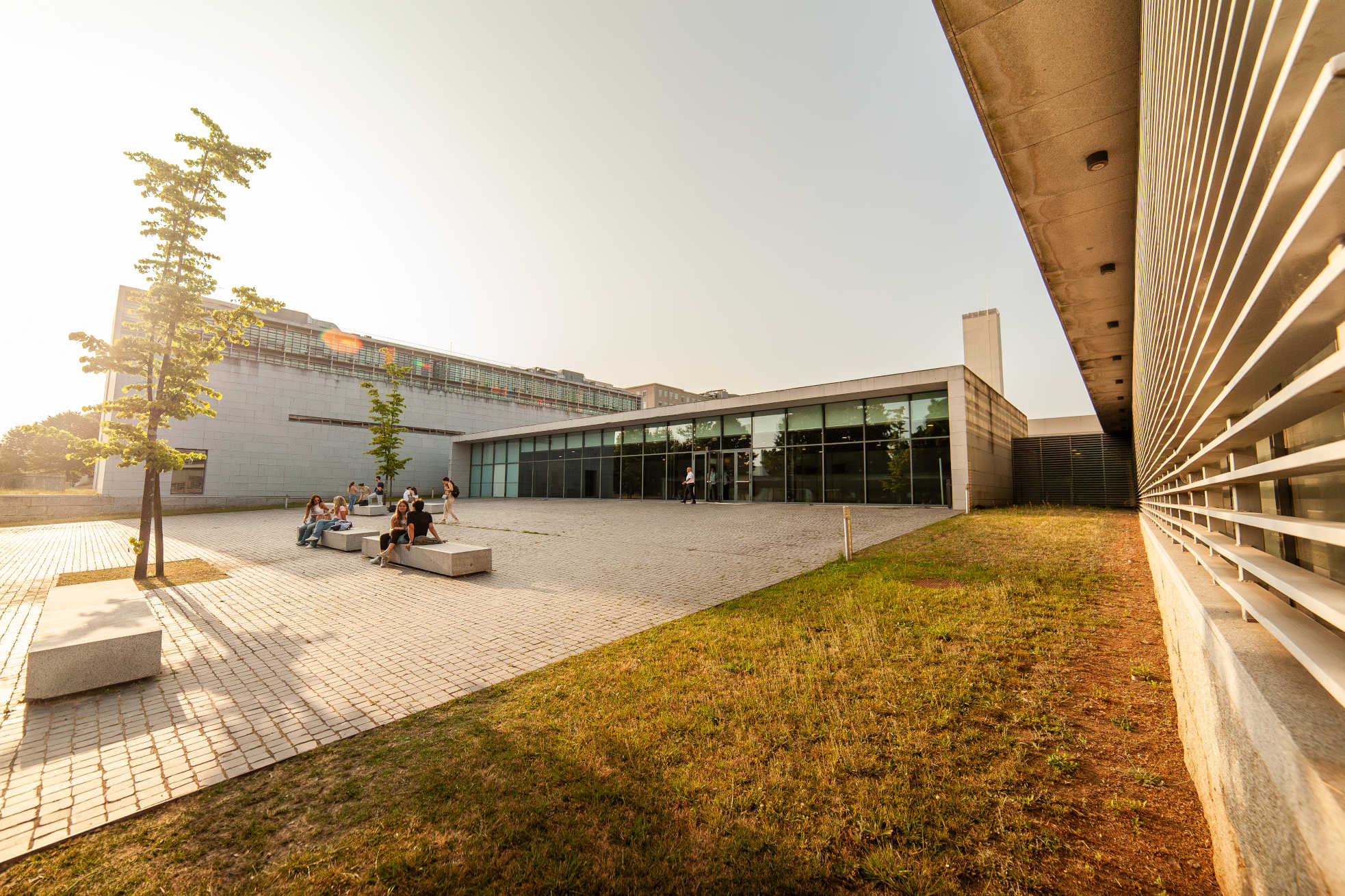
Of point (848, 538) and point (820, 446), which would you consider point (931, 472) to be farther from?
point (848, 538)

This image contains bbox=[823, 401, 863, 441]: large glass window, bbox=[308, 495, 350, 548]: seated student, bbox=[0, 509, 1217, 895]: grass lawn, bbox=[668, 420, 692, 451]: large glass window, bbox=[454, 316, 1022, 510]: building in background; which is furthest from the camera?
bbox=[668, 420, 692, 451]: large glass window

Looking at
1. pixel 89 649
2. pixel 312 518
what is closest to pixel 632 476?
pixel 312 518

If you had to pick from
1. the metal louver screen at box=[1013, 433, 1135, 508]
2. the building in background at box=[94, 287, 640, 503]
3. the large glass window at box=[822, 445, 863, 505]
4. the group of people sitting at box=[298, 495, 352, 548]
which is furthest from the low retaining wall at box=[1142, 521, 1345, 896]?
the building in background at box=[94, 287, 640, 503]

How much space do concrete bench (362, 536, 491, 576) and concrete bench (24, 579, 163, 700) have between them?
4.08m

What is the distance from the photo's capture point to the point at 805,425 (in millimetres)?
22297

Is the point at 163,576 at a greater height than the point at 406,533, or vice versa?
the point at 406,533

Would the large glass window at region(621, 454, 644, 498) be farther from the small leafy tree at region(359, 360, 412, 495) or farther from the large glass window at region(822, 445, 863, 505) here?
A: the small leafy tree at region(359, 360, 412, 495)

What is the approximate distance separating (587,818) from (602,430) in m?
28.4

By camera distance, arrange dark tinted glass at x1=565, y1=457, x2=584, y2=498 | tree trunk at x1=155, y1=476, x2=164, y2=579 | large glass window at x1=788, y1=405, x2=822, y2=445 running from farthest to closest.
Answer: dark tinted glass at x1=565, y1=457, x2=584, y2=498
large glass window at x1=788, y1=405, x2=822, y2=445
tree trunk at x1=155, y1=476, x2=164, y2=579

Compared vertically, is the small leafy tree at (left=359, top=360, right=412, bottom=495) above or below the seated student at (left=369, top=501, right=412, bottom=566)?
above

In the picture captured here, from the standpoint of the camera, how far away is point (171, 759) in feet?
11.8

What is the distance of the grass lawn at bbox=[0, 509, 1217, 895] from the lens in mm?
2459

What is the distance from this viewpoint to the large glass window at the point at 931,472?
61.4 feet

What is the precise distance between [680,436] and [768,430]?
203 inches
